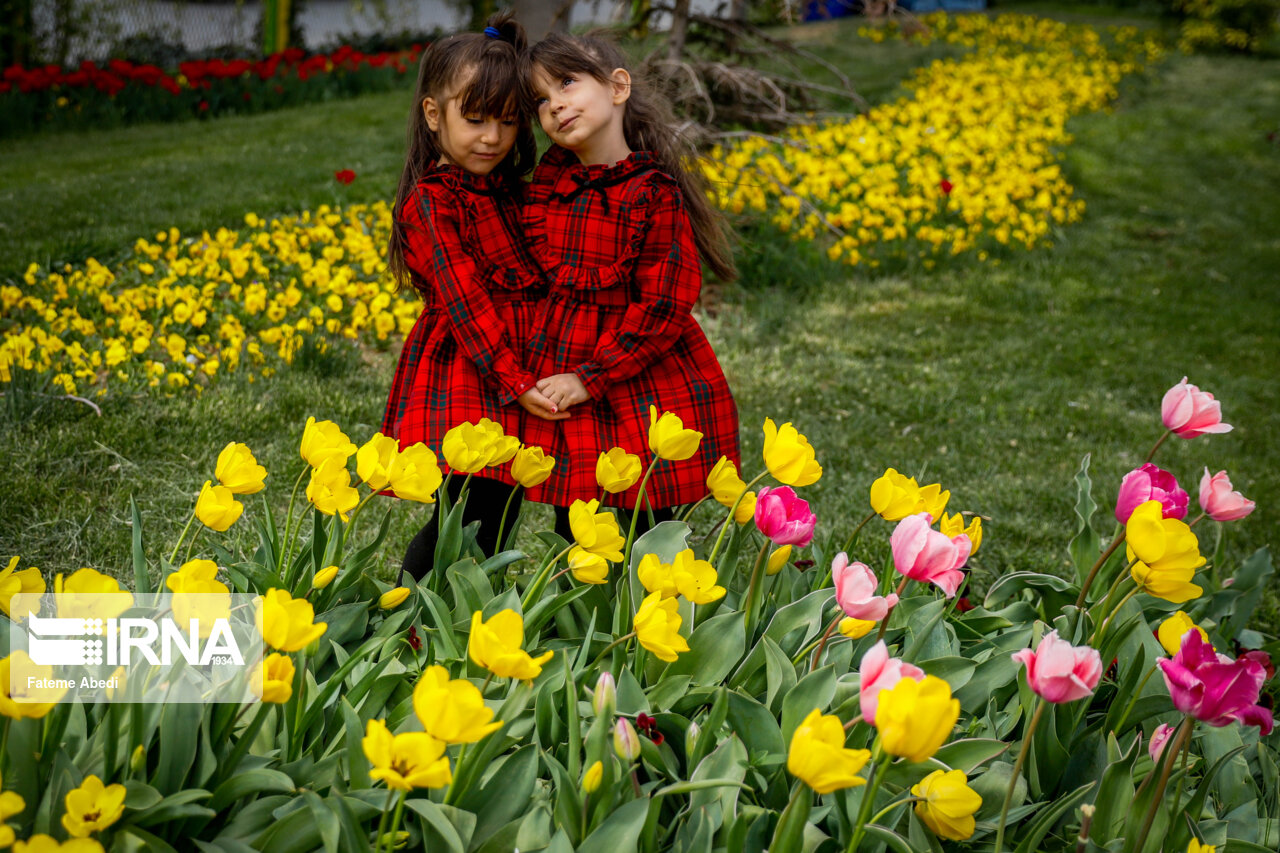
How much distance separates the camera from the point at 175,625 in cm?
137

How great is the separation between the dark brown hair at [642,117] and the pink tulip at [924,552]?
3.52ft

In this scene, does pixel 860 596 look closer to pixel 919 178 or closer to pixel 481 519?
pixel 481 519

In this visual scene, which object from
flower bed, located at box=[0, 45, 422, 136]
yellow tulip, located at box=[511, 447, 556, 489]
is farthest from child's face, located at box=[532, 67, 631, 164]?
flower bed, located at box=[0, 45, 422, 136]

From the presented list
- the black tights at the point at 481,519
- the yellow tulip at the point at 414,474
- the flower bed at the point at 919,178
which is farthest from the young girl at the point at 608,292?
the flower bed at the point at 919,178

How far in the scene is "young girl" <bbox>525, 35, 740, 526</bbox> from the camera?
6.60ft

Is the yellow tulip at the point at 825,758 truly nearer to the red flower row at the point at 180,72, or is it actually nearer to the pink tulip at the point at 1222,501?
the pink tulip at the point at 1222,501

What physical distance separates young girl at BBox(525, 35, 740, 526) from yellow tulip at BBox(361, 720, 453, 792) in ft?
3.41

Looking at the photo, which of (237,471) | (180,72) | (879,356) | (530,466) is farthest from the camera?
(180,72)

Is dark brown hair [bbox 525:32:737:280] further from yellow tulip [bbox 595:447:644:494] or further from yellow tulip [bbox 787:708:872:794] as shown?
yellow tulip [bbox 787:708:872:794]

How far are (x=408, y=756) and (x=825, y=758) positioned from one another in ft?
1.33

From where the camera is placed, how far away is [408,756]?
0.99 m

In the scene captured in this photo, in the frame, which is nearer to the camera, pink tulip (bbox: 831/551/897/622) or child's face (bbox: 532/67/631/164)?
pink tulip (bbox: 831/551/897/622)

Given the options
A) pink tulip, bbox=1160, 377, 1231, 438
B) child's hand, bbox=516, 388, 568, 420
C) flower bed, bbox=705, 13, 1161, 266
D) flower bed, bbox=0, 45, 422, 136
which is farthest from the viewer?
flower bed, bbox=0, 45, 422, 136

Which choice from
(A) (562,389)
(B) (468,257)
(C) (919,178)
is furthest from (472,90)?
(C) (919,178)
